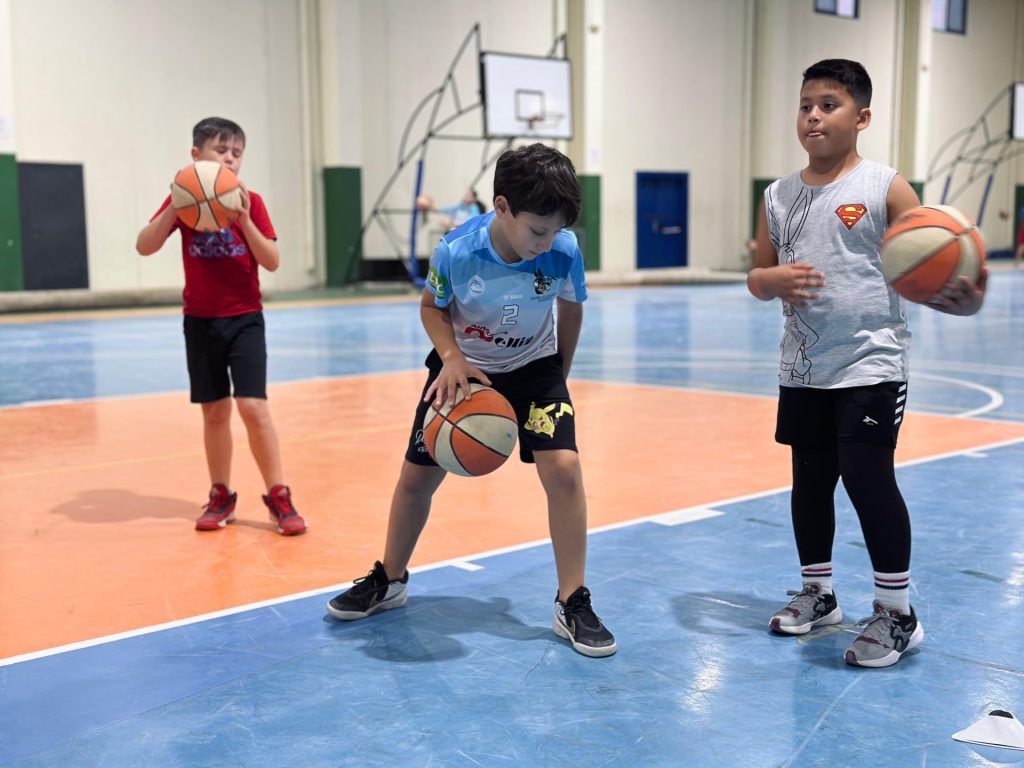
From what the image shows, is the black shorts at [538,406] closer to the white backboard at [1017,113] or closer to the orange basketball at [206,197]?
A: the orange basketball at [206,197]

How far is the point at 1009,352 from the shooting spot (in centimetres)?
1102

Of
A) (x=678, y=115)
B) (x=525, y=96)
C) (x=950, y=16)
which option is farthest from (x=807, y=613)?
(x=950, y=16)

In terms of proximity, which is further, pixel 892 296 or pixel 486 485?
pixel 486 485

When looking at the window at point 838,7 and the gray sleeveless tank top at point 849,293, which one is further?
the window at point 838,7

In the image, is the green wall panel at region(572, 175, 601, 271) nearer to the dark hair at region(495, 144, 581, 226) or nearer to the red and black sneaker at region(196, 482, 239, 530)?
the red and black sneaker at region(196, 482, 239, 530)

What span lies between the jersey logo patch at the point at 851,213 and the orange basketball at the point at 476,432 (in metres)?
1.09

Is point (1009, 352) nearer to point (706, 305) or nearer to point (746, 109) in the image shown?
point (706, 305)

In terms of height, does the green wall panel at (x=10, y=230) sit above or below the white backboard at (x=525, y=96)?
below

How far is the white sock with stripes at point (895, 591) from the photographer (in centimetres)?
329

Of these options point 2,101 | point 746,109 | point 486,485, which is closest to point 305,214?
point 2,101

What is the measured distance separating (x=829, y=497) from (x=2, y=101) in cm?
1563

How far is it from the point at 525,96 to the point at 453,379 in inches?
721

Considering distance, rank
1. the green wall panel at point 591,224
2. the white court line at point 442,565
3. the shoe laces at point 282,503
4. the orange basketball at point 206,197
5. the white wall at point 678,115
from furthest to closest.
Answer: the white wall at point 678,115 → the green wall panel at point 591,224 → the shoe laces at point 282,503 → the orange basketball at point 206,197 → the white court line at point 442,565

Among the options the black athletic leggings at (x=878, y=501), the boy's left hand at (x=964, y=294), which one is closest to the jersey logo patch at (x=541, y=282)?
the black athletic leggings at (x=878, y=501)
